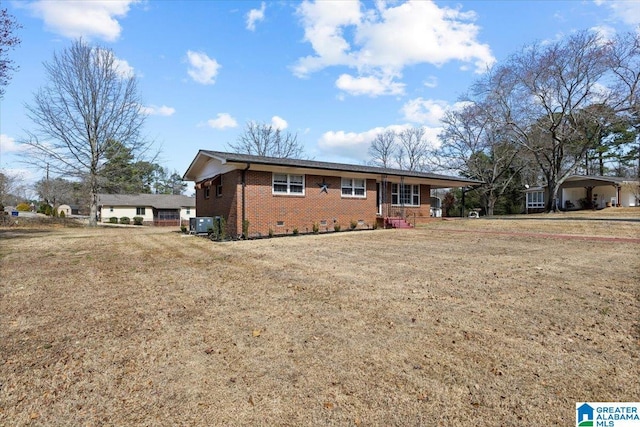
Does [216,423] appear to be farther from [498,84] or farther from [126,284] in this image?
[498,84]

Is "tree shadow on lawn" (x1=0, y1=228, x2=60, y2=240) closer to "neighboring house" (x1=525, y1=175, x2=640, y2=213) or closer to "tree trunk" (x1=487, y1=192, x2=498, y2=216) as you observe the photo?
"tree trunk" (x1=487, y1=192, x2=498, y2=216)

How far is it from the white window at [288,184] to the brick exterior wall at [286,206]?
0.20 m

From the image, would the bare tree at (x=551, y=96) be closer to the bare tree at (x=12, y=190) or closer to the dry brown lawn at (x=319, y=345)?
the dry brown lawn at (x=319, y=345)

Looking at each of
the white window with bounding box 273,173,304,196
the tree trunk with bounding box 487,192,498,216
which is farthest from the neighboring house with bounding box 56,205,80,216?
the tree trunk with bounding box 487,192,498,216

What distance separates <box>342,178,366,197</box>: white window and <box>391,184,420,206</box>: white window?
Result: 305 cm

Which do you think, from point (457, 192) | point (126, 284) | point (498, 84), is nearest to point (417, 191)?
point (498, 84)

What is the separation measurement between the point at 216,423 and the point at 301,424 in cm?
56

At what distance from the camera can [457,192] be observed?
42438 mm

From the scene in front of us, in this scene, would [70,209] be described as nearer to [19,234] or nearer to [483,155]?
[19,234]

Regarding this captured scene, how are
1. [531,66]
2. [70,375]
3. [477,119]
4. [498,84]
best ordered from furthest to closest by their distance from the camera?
[477,119]
[498,84]
[531,66]
[70,375]

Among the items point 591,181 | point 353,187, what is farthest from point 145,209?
point 591,181

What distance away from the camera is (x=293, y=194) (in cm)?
1538

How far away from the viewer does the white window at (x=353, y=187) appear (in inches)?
677

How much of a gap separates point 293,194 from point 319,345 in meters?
12.2
